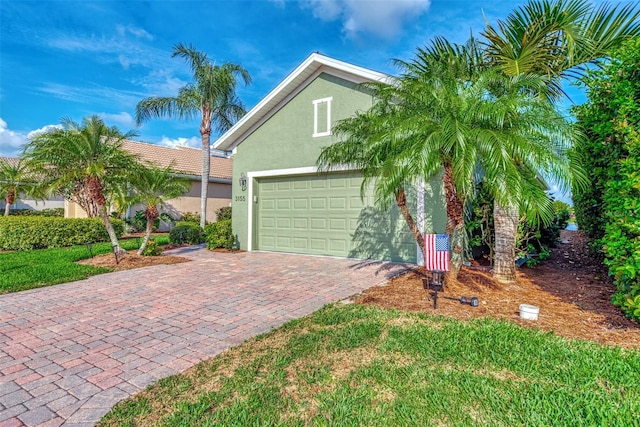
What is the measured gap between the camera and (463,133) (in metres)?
4.36

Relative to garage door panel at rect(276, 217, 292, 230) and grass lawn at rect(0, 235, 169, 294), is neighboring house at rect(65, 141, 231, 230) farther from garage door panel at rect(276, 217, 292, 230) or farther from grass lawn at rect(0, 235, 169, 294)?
garage door panel at rect(276, 217, 292, 230)

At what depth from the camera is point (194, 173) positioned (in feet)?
62.7

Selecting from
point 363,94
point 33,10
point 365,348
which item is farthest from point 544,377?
point 33,10

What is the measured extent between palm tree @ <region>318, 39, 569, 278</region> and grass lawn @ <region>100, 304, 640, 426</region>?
6.36ft

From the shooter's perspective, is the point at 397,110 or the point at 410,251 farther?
the point at 410,251

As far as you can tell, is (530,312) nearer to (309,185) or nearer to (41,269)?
(309,185)

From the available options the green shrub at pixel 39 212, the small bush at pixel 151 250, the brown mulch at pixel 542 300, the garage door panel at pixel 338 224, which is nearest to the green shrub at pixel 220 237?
the small bush at pixel 151 250

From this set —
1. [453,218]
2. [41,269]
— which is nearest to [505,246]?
[453,218]

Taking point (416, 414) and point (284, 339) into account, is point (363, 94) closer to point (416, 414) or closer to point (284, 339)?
point (284, 339)

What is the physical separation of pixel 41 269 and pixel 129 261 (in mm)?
1827

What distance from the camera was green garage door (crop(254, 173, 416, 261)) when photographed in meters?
9.18

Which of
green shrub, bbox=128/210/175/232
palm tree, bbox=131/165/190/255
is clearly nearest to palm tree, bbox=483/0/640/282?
palm tree, bbox=131/165/190/255

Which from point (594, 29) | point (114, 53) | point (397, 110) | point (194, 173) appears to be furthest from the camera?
point (194, 173)

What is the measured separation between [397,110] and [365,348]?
3.69 m
